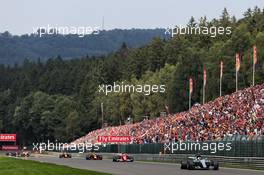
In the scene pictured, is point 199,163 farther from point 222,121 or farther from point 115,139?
point 115,139

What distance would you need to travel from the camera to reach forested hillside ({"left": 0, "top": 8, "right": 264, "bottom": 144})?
284 feet

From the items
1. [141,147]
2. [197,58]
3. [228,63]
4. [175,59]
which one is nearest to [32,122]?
[175,59]

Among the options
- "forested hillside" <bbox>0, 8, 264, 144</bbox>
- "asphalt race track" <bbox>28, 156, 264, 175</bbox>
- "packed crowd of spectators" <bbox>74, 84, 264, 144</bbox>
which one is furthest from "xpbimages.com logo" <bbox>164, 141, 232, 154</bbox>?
"forested hillside" <bbox>0, 8, 264, 144</bbox>

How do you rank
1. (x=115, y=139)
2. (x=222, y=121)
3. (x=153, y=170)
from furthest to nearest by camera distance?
(x=115, y=139)
(x=222, y=121)
(x=153, y=170)

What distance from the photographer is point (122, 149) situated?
7469 centimetres

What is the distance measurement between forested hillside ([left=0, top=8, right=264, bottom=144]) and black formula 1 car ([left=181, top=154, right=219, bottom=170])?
118 feet

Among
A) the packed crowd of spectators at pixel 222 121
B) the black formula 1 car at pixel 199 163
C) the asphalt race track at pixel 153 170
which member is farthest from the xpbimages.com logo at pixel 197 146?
the black formula 1 car at pixel 199 163

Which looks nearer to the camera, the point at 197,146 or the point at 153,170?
the point at 153,170

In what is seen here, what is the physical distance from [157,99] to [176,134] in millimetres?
48851

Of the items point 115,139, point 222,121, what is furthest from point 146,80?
point 222,121

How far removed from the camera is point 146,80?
381 feet

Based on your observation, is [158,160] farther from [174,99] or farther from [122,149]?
[174,99]

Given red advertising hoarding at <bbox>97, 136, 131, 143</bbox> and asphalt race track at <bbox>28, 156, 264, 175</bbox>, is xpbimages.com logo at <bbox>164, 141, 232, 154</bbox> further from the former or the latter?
red advertising hoarding at <bbox>97, 136, 131, 143</bbox>

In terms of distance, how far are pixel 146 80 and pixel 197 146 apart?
66394 millimetres
